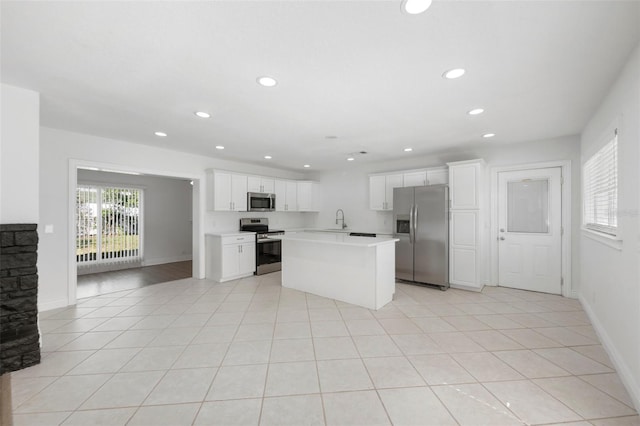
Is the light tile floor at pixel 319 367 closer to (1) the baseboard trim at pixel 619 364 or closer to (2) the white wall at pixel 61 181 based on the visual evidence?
(1) the baseboard trim at pixel 619 364

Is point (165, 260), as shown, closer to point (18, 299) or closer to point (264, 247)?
point (264, 247)

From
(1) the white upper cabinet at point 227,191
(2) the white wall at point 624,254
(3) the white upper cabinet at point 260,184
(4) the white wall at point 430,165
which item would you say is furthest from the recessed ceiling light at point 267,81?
(4) the white wall at point 430,165

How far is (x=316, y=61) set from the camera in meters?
2.05

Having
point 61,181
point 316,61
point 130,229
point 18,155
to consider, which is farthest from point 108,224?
point 316,61

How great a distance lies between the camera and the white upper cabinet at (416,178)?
5340 millimetres

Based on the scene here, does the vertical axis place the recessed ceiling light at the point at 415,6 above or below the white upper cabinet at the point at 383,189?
above

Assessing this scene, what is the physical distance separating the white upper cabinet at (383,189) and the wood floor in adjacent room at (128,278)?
4375 mm

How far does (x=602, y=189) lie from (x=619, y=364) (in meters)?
1.81

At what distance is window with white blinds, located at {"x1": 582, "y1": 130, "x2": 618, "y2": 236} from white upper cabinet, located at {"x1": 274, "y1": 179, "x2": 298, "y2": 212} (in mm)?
5508

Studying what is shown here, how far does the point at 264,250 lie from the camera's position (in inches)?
233

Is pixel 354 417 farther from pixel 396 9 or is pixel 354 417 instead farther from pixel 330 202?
pixel 330 202

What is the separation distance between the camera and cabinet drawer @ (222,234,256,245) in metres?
5.25

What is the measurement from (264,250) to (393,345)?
382 centimetres

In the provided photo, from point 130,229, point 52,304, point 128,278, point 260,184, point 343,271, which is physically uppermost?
point 260,184
